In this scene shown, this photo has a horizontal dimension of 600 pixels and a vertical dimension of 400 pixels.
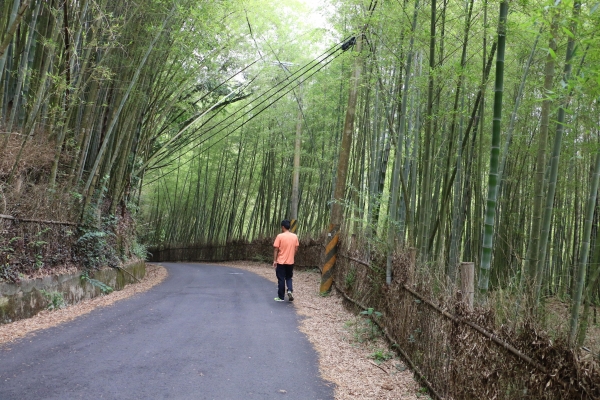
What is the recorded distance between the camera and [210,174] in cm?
1608

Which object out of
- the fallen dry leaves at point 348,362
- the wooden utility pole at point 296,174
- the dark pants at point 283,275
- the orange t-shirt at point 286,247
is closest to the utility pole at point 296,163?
the wooden utility pole at point 296,174

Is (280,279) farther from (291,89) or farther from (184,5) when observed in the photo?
(291,89)

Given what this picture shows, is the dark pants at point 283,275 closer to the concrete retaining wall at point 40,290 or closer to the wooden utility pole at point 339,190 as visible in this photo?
the wooden utility pole at point 339,190

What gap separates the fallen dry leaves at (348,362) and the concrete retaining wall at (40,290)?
2.70 m

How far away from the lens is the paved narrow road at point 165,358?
2854 millimetres

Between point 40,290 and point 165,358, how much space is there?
2.31m

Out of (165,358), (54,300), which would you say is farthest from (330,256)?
(165,358)

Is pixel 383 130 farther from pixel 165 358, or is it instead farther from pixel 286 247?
pixel 165 358

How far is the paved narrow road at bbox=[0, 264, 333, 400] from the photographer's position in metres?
2.85

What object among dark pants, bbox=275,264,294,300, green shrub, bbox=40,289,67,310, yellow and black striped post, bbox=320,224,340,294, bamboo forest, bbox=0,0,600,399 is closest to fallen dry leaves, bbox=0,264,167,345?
green shrub, bbox=40,289,67,310

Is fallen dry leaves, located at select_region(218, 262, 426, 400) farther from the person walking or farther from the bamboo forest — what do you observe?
the person walking

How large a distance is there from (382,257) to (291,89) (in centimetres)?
771

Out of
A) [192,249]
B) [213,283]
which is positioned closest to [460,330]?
[213,283]

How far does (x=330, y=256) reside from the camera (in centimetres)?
757
